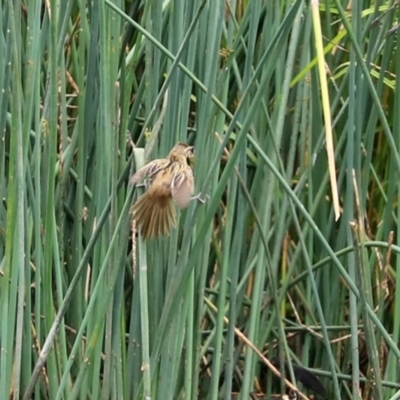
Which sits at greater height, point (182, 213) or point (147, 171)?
point (147, 171)

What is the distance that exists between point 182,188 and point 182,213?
0.23m

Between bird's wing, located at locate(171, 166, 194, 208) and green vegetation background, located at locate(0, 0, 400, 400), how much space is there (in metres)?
0.03

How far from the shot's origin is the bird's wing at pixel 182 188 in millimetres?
1190

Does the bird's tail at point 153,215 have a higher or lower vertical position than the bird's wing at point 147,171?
lower

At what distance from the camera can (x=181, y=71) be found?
1.31 m

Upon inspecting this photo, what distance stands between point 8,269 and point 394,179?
2.45ft

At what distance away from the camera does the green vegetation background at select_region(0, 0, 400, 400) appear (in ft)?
4.14

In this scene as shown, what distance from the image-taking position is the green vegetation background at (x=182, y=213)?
1261 millimetres

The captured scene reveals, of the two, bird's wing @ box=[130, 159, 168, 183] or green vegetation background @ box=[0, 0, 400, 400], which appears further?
green vegetation background @ box=[0, 0, 400, 400]

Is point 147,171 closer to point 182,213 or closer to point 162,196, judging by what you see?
point 162,196

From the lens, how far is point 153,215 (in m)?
1.22

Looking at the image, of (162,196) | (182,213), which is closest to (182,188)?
(162,196)

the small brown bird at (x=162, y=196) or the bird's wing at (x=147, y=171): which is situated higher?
the bird's wing at (x=147, y=171)

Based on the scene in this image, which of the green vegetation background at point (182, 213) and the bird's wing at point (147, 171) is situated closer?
the bird's wing at point (147, 171)
